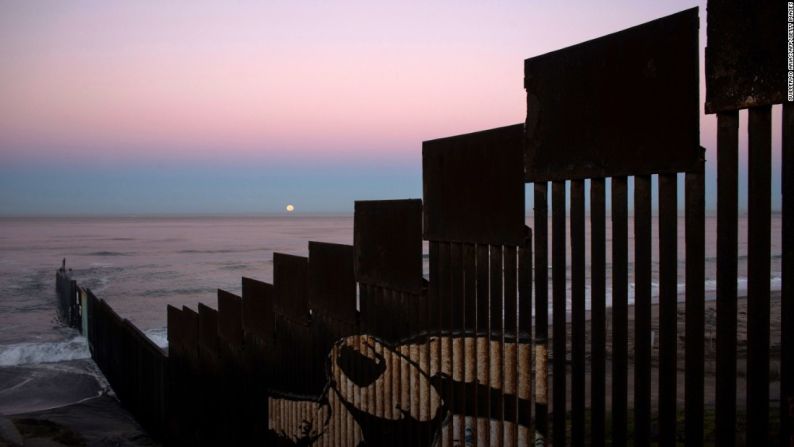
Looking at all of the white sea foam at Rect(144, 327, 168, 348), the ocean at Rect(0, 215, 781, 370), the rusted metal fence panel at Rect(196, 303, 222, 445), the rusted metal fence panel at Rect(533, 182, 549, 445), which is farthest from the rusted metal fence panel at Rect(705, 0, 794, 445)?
the white sea foam at Rect(144, 327, 168, 348)

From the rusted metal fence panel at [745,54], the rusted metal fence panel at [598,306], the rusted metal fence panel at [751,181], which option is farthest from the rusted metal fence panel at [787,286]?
the rusted metal fence panel at [598,306]

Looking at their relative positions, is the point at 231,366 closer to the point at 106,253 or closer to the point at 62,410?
the point at 62,410

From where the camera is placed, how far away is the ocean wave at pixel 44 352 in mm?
17109

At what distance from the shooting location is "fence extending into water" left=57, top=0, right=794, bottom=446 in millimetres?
2148

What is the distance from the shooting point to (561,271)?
9.52 feet

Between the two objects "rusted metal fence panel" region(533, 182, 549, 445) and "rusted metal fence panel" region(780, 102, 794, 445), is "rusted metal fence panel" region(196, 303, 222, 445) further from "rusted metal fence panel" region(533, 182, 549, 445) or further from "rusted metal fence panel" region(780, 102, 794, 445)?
"rusted metal fence panel" region(780, 102, 794, 445)

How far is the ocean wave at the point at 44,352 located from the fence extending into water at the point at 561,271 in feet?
47.8

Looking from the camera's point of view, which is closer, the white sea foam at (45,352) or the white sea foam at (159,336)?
the white sea foam at (45,352)

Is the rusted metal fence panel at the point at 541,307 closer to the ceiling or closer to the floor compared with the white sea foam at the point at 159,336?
closer to the ceiling

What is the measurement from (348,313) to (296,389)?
4.04 feet

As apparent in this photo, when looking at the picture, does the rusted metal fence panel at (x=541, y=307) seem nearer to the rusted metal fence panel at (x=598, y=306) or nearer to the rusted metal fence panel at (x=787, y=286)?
the rusted metal fence panel at (x=598, y=306)

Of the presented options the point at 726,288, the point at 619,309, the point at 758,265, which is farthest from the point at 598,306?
the point at 758,265

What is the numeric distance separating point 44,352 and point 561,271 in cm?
1874

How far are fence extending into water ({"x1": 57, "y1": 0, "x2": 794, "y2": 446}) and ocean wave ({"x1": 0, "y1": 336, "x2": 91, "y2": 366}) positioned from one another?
47.8ft
